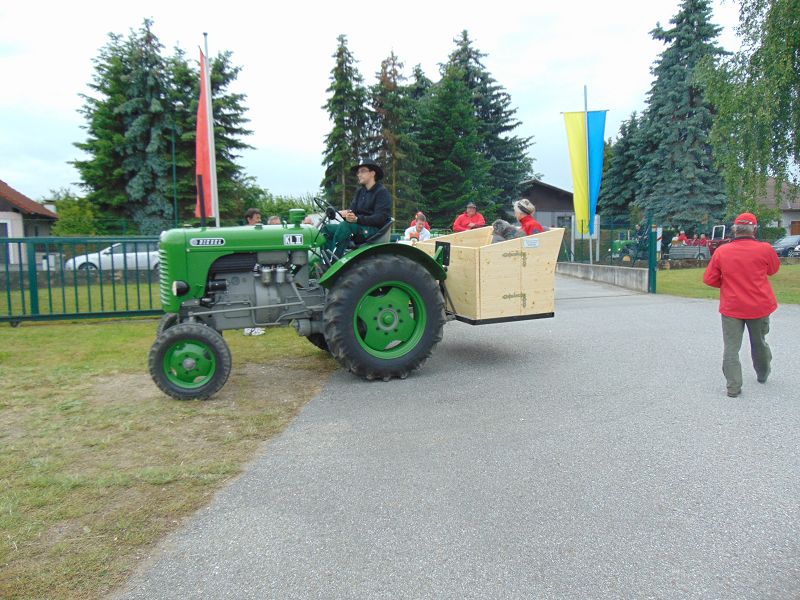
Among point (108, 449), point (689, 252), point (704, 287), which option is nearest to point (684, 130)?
point (689, 252)

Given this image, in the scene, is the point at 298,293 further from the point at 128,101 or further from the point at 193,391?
the point at 128,101

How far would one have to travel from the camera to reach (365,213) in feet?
20.9

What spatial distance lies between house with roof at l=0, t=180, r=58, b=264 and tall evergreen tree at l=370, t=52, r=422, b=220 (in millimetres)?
17460

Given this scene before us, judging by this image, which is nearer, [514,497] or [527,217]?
[514,497]

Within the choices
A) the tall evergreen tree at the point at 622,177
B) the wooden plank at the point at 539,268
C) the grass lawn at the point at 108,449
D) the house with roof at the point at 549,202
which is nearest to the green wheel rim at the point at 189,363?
the grass lawn at the point at 108,449

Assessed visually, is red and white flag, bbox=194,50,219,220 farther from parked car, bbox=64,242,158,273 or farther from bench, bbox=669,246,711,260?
bench, bbox=669,246,711,260

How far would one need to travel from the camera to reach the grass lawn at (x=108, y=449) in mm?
2959

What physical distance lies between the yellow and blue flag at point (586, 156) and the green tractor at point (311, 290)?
12.5 metres

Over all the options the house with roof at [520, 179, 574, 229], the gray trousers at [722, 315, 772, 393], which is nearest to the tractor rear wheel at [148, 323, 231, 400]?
the gray trousers at [722, 315, 772, 393]

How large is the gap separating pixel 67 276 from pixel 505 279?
751 centimetres

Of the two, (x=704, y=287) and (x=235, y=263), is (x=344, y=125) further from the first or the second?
(x=235, y=263)

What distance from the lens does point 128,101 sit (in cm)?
2975

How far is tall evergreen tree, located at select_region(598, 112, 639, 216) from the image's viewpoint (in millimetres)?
39219

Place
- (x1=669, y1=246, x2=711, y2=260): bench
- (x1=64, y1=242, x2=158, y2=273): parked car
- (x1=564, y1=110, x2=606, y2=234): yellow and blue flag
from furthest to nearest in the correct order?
(x1=669, y1=246, x2=711, y2=260): bench, (x1=564, y1=110, x2=606, y2=234): yellow and blue flag, (x1=64, y1=242, x2=158, y2=273): parked car
